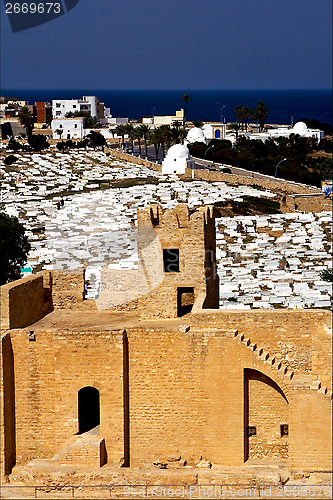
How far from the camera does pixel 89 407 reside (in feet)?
61.1

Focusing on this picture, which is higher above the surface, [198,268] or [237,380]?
[198,268]

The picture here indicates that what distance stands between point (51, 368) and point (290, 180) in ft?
214

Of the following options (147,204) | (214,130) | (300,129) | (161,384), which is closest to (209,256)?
(161,384)

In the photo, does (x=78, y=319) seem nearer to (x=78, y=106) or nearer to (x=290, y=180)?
(x=290, y=180)

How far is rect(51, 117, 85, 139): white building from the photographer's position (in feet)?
396

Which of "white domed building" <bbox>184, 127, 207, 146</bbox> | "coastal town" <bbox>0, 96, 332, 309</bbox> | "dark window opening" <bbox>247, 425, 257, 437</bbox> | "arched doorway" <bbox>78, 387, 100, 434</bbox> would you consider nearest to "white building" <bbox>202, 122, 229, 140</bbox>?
"coastal town" <bbox>0, 96, 332, 309</bbox>

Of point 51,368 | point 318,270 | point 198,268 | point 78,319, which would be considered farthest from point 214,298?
point 318,270

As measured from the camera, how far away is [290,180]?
8106 cm

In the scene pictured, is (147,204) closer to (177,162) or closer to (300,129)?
(177,162)

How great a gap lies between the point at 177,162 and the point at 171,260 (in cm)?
6225

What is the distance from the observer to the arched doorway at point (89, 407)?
18.4 metres

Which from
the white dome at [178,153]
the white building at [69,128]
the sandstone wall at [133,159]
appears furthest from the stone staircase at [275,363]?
the white building at [69,128]

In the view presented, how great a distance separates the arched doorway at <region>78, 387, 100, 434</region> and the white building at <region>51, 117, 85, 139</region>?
10293 centimetres

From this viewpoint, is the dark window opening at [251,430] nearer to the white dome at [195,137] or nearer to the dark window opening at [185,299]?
the dark window opening at [185,299]
